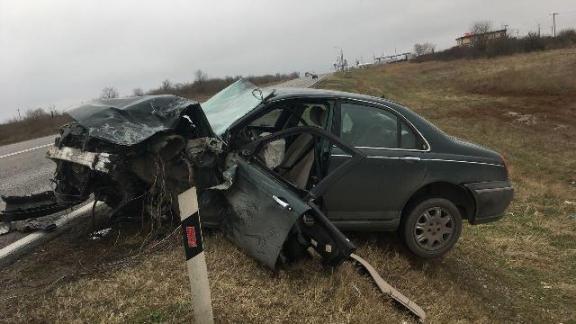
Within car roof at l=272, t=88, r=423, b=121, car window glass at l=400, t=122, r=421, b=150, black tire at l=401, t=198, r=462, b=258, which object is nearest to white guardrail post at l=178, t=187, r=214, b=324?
car roof at l=272, t=88, r=423, b=121

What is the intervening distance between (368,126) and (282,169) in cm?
100

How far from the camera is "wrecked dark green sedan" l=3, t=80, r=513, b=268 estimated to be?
180 inches

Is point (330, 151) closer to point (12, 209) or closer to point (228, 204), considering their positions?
point (228, 204)

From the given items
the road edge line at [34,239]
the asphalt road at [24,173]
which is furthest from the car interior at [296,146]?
the asphalt road at [24,173]

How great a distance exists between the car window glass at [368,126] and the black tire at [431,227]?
0.76 m

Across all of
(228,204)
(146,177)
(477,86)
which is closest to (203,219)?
(228,204)

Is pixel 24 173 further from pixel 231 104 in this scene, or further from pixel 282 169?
pixel 282 169

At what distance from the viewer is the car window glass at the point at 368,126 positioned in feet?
Answer: 18.0

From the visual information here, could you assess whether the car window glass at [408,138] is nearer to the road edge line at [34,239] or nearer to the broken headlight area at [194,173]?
the broken headlight area at [194,173]

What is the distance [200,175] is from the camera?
4852 millimetres

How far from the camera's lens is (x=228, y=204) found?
485cm

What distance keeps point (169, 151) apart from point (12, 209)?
1.98m

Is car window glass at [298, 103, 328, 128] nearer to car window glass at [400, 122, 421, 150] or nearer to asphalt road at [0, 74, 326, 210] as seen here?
car window glass at [400, 122, 421, 150]

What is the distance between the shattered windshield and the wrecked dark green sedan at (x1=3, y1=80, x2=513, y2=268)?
0.02m
